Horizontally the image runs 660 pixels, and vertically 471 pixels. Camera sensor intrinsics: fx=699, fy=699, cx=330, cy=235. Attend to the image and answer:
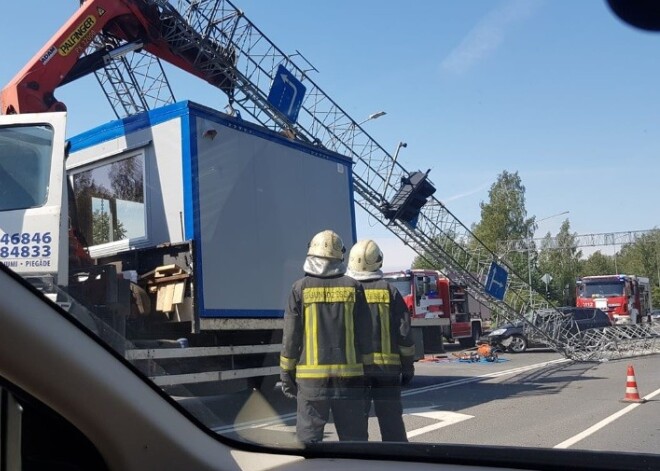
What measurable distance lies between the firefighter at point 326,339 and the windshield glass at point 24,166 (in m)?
3.08

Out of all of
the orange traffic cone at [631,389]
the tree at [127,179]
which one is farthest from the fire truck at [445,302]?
the orange traffic cone at [631,389]

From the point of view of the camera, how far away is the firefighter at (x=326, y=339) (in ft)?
12.2

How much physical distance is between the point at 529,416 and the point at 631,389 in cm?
67

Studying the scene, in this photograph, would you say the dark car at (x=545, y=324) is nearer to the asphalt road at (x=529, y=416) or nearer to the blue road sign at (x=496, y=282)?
the blue road sign at (x=496, y=282)

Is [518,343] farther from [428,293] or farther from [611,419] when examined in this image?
[611,419]

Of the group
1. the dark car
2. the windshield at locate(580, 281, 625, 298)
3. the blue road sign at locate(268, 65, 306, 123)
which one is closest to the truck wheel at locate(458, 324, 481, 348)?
the dark car

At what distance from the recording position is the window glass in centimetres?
763

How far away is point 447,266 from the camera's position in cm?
1192

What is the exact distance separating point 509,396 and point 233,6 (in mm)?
8849

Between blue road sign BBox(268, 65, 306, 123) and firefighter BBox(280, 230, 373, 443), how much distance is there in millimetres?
7788

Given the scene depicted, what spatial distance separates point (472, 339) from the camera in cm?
2264

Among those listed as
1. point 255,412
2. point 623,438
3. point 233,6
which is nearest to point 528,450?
point 623,438

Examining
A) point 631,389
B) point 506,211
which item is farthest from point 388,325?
point 631,389

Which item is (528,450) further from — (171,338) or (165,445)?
(171,338)
